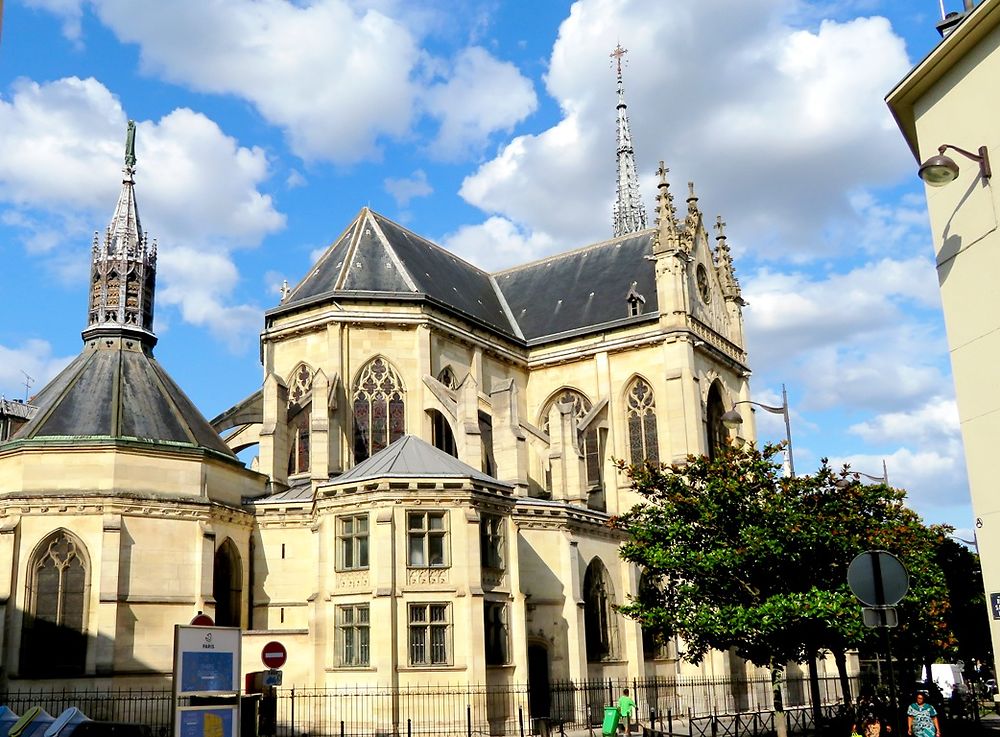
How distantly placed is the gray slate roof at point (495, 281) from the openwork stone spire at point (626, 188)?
30087 mm

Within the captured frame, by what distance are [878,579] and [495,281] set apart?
42215 mm

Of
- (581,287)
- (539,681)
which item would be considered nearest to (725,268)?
(581,287)

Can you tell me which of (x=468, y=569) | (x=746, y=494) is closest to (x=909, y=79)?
(x=746, y=494)

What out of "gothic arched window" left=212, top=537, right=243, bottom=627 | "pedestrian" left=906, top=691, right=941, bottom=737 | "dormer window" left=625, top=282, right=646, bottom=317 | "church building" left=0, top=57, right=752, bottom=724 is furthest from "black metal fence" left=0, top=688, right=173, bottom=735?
"dormer window" left=625, top=282, right=646, bottom=317

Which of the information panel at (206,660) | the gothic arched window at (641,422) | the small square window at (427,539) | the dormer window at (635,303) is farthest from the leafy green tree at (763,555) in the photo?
the dormer window at (635,303)

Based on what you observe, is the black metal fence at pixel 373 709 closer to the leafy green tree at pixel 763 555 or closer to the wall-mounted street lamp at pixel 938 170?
the leafy green tree at pixel 763 555

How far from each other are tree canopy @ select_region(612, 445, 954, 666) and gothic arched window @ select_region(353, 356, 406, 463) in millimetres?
12870

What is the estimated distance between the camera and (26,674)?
26125mm

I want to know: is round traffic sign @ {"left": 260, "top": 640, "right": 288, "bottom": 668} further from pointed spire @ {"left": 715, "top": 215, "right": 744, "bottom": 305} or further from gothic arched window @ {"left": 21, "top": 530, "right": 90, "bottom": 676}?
pointed spire @ {"left": 715, "top": 215, "right": 744, "bottom": 305}

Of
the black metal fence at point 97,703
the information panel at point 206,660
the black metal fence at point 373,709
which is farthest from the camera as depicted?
the black metal fence at point 97,703

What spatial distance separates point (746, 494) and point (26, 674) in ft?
61.1

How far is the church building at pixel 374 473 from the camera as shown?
88.3 feet

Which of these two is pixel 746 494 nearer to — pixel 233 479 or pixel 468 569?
pixel 468 569

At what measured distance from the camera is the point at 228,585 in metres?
30.3
